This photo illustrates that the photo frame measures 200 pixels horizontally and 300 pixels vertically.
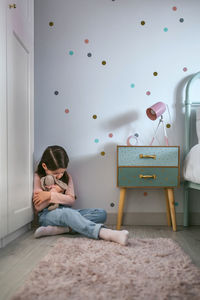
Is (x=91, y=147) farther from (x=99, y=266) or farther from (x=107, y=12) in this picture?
(x=99, y=266)

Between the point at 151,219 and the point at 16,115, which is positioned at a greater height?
the point at 16,115

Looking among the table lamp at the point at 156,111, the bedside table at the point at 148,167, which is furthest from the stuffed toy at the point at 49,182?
the table lamp at the point at 156,111

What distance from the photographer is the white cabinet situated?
1.58 meters

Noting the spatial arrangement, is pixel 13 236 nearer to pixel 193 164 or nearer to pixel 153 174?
pixel 153 174

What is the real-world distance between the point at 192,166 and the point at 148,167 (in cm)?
27

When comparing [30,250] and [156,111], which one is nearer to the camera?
[30,250]

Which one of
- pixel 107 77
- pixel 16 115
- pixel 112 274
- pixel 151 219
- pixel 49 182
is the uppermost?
pixel 107 77

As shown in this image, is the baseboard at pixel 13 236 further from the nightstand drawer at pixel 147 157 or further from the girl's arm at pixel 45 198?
the nightstand drawer at pixel 147 157

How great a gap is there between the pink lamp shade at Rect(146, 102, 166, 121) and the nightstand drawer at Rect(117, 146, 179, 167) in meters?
0.23

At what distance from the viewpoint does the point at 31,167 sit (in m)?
2.09

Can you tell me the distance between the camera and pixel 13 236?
1752 millimetres

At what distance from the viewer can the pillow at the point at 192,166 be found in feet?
6.24

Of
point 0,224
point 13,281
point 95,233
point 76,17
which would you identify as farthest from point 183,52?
point 13,281

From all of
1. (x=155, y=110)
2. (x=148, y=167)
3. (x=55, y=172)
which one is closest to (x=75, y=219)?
(x=55, y=172)
